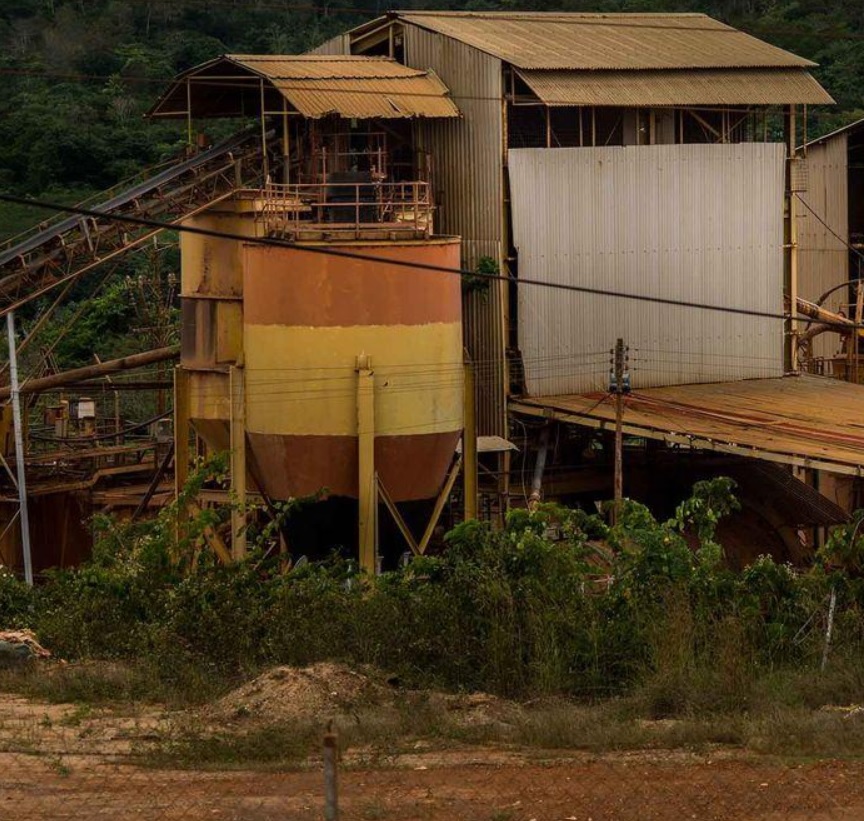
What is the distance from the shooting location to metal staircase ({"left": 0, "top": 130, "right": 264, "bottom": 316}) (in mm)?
29625

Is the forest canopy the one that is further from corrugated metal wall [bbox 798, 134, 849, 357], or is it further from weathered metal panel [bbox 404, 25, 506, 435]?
weathered metal panel [bbox 404, 25, 506, 435]

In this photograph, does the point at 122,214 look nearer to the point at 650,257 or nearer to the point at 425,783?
the point at 650,257

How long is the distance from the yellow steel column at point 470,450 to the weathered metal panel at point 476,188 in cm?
280

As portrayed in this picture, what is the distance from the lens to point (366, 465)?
91.7ft

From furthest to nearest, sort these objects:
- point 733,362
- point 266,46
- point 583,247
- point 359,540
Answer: point 266,46 < point 733,362 < point 583,247 < point 359,540

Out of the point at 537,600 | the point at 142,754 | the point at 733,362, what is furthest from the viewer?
the point at 733,362

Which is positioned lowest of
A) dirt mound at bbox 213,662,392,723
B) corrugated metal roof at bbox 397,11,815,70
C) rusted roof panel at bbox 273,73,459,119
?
dirt mound at bbox 213,662,392,723

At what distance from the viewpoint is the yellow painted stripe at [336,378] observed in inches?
1107

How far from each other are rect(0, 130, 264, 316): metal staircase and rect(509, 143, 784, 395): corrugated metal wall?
4.67 m

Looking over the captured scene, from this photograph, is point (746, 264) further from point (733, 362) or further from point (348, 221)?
point (348, 221)

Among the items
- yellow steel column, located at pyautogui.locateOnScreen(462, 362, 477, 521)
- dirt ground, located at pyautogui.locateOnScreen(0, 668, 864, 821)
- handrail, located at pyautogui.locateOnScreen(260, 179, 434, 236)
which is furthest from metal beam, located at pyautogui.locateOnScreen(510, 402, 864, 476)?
dirt ground, located at pyautogui.locateOnScreen(0, 668, 864, 821)

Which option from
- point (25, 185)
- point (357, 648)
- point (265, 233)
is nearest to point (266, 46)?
point (25, 185)

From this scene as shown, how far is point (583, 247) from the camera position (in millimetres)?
33156

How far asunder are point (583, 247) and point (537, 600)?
13.6 meters
